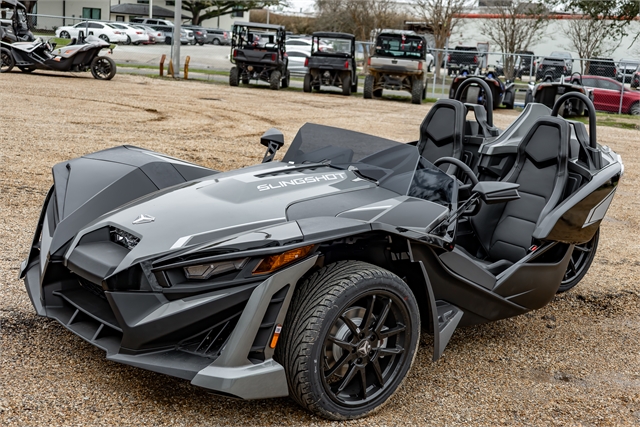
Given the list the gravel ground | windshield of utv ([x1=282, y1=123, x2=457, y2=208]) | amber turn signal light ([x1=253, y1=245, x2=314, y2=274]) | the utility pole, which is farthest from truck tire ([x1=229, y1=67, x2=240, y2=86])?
amber turn signal light ([x1=253, y1=245, x2=314, y2=274])

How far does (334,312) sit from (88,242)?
1258 millimetres

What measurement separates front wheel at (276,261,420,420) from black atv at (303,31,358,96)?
19891mm

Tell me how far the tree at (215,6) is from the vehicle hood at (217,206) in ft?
214

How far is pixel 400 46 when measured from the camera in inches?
914

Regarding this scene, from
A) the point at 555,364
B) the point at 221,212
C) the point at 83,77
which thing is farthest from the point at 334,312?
the point at 83,77

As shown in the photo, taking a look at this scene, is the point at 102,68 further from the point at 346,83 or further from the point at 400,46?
the point at 400,46

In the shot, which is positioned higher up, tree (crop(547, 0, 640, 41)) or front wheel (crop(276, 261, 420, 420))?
tree (crop(547, 0, 640, 41))

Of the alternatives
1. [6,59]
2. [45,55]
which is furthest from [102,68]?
[6,59]

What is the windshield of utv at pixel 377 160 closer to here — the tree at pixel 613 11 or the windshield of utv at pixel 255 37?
the windshield of utv at pixel 255 37

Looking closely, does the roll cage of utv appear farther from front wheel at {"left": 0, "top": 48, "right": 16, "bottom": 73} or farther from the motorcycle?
front wheel at {"left": 0, "top": 48, "right": 16, "bottom": 73}

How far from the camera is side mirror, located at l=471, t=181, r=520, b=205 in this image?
3.67 meters

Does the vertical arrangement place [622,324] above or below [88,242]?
below

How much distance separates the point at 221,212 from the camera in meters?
3.33

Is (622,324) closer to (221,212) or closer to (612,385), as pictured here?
(612,385)
